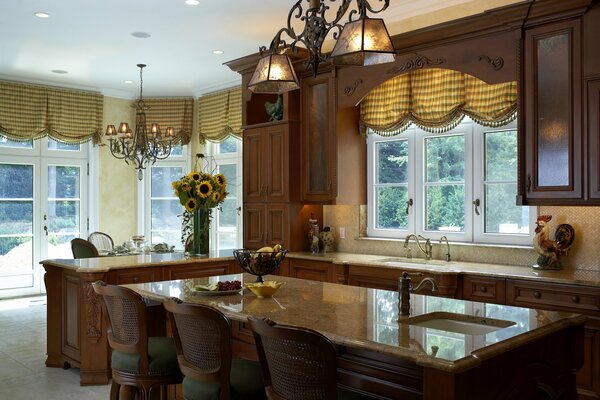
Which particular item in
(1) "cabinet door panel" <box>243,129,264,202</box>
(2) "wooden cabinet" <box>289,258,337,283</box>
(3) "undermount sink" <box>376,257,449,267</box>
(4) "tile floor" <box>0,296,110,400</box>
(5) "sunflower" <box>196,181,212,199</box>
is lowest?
(4) "tile floor" <box>0,296,110,400</box>

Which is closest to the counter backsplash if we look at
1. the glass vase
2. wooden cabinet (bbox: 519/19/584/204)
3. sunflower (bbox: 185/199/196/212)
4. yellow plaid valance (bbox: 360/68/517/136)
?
wooden cabinet (bbox: 519/19/584/204)

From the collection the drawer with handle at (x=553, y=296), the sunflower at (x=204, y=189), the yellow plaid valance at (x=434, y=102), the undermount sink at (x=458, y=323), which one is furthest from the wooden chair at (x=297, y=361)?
the yellow plaid valance at (x=434, y=102)

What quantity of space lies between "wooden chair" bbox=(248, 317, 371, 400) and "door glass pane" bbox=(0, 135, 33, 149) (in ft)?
22.7

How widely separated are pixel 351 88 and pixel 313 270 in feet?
5.57

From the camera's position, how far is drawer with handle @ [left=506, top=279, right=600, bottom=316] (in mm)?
3582

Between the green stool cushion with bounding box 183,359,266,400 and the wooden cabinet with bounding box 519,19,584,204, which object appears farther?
the wooden cabinet with bounding box 519,19,584,204

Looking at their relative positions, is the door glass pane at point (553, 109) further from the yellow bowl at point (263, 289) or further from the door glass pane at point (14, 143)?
the door glass pane at point (14, 143)

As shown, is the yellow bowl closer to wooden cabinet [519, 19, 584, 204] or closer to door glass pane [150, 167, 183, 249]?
wooden cabinet [519, 19, 584, 204]

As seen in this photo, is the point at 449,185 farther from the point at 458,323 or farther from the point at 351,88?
the point at 458,323

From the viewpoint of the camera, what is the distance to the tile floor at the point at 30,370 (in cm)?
417

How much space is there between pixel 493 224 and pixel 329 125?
1.73 meters

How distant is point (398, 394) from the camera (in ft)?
7.30

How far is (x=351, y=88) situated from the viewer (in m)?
5.31

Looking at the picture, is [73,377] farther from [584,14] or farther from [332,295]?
Result: [584,14]
